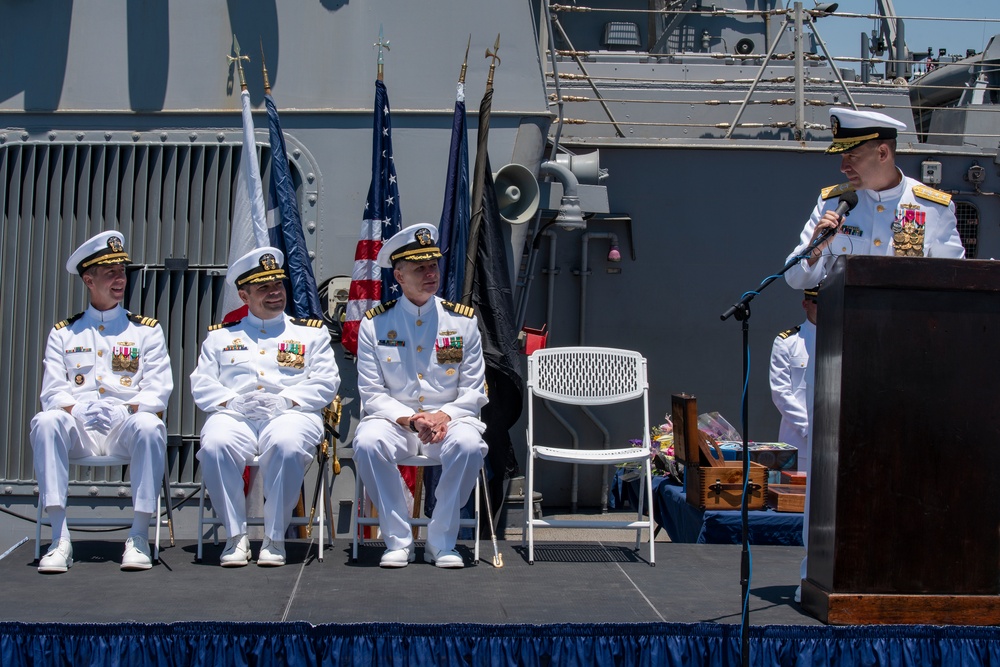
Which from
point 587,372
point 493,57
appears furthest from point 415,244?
point 493,57

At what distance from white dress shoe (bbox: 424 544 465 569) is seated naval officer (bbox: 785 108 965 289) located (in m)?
1.82

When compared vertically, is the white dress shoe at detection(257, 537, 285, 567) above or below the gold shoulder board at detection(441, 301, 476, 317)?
below

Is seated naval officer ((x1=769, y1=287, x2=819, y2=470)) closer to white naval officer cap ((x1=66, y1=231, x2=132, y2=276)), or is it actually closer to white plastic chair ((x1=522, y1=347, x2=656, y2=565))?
white plastic chair ((x1=522, y1=347, x2=656, y2=565))

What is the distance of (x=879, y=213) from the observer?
4172 mm

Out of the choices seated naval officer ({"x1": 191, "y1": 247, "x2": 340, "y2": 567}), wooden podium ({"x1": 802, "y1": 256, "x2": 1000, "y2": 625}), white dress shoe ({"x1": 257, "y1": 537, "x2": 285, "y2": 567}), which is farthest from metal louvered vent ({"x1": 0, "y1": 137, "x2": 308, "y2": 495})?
wooden podium ({"x1": 802, "y1": 256, "x2": 1000, "y2": 625})

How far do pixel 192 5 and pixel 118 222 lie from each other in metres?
1.32

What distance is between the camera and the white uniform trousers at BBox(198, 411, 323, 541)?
479 centimetres

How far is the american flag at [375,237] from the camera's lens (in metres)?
6.02

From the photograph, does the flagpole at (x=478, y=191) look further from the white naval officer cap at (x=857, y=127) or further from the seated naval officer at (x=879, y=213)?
the white naval officer cap at (x=857, y=127)

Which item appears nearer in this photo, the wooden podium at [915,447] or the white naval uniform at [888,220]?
the wooden podium at [915,447]

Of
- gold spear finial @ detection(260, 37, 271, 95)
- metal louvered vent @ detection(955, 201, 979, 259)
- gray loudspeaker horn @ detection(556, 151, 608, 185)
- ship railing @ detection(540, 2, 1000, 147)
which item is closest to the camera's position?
gold spear finial @ detection(260, 37, 271, 95)

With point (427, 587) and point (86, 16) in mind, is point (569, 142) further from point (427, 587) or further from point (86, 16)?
point (427, 587)

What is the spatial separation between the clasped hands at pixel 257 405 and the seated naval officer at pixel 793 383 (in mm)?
2963

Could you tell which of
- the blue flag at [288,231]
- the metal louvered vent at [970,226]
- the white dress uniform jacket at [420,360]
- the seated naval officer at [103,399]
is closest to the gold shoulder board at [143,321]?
the seated naval officer at [103,399]
